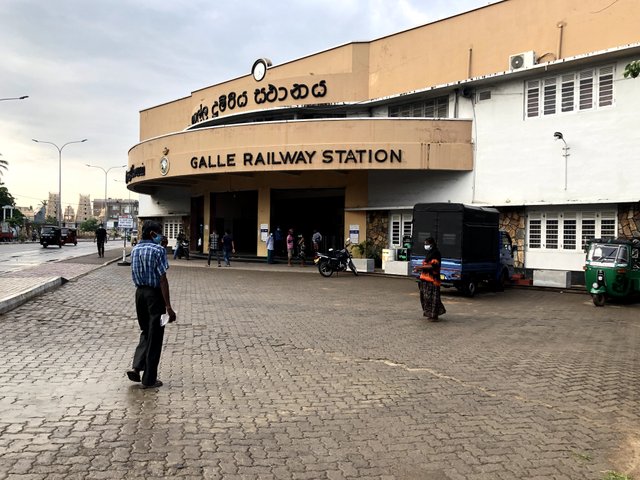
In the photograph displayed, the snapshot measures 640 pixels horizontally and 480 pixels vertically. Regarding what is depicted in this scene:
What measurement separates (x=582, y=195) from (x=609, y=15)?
231 inches

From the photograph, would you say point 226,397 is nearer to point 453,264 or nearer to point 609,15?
point 453,264

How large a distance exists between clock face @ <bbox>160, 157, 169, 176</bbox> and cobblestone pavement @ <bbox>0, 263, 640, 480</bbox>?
58.5 ft

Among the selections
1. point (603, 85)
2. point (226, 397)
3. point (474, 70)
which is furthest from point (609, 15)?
Answer: point (226, 397)

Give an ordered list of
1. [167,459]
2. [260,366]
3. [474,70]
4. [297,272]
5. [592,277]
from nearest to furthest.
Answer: [167,459], [260,366], [592,277], [474,70], [297,272]

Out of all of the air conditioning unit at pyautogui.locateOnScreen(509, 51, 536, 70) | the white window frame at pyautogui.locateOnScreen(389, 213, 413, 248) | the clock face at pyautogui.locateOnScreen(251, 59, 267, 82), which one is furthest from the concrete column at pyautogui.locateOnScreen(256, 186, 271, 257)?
the air conditioning unit at pyautogui.locateOnScreen(509, 51, 536, 70)

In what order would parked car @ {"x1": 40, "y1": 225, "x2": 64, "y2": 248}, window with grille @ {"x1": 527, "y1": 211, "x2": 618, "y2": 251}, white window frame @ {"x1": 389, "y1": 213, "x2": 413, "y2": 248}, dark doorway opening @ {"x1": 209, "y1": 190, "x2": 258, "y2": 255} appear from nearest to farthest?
window with grille @ {"x1": 527, "y1": 211, "x2": 618, "y2": 251} → white window frame @ {"x1": 389, "y1": 213, "x2": 413, "y2": 248} → dark doorway opening @ {"x1": 209, "y1": 190, "x2": 258, "y2": 255} → parked car @ {"x1": 40, "y1": 225, "x2": 64, "y2": 248}

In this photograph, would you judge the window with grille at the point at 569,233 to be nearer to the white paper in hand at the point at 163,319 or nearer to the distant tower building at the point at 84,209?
the white paper in hand at the point at 163,319

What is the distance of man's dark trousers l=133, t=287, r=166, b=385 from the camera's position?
5.87m

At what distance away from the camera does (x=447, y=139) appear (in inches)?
861

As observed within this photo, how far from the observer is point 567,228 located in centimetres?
1962

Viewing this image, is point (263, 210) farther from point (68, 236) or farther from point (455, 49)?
point (68, 236)

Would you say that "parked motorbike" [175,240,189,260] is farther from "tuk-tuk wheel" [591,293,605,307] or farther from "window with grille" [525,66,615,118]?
"tuk-tuk wheel" [591,293,605,307]

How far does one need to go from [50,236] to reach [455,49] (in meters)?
38.6

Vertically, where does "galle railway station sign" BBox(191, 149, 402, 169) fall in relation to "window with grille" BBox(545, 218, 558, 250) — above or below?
above
